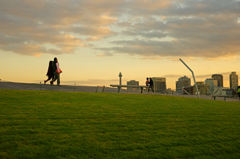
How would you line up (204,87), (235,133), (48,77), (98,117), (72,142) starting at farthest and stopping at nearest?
1. (204,87)
2. (48,77)
3. (98,117)
4. (235,133)
5. (72,142)

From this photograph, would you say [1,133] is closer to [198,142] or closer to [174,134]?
[174,134]

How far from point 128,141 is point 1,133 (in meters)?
3.74

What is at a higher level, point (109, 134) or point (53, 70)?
point (53, 70)

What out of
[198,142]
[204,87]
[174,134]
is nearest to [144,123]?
[174,134]

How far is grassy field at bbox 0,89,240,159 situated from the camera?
626cm

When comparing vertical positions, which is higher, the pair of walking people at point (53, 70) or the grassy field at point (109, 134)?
the pair of walking people at point (53, 70)

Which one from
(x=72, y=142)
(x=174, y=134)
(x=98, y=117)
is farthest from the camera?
(x=98, y=117)

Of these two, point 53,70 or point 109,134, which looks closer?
point 109,134

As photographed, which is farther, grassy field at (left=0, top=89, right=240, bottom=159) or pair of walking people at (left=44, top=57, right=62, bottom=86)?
pair of walking people at (left=44, top=57, right=62, bottom=86)

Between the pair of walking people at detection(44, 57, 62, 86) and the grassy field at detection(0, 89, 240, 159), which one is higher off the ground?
the pair of walking people at detection(44, 57, 62, 86)

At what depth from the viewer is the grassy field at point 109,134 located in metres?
6.26

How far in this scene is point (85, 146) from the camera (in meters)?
6.49

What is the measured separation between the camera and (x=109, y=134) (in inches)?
297

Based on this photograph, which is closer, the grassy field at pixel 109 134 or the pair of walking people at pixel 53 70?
the grassy field at pixel 109 134
